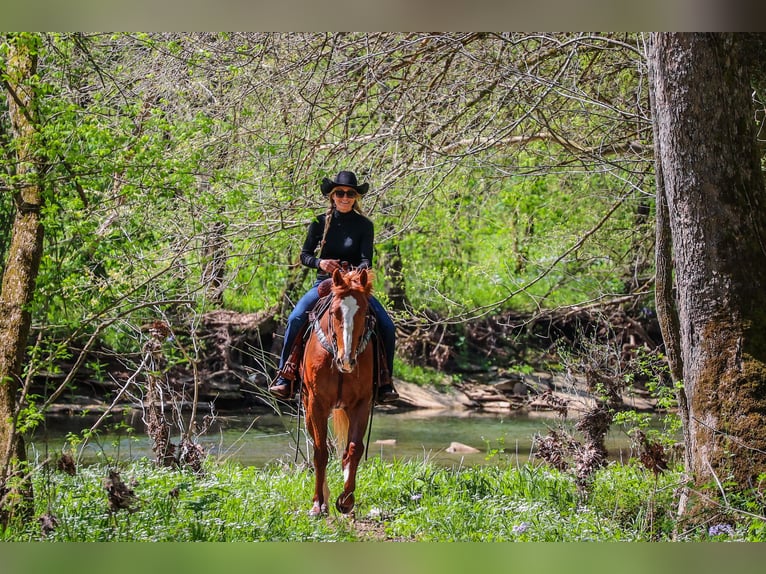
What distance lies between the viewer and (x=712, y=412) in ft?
22.9

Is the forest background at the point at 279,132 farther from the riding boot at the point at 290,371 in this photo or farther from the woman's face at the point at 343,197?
the riding boot at the point at 290,371

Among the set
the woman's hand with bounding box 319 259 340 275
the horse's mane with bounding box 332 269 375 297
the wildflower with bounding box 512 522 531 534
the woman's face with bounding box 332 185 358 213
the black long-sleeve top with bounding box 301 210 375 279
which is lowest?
the wildflower with bounding box 512 522 531 534

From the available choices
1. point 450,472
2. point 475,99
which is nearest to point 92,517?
point 450,472

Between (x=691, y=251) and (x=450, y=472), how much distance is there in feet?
11.7

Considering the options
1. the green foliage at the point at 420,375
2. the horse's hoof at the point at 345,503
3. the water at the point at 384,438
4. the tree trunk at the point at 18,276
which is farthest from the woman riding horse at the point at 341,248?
the green foliage at the point at 420,375

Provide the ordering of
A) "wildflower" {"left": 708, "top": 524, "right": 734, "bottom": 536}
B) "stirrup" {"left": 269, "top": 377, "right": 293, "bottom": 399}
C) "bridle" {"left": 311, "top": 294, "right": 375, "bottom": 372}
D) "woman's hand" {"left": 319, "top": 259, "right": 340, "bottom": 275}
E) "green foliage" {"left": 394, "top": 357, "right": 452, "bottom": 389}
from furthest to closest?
1. "green foliage" {"left": 394, "top": 357, "right": 452, "bottom": 389}
2. "stirrup" {"left": 269, "top": 377, "right": 293, "bottom": 399}
3. "woman's hand" {"left": 319, "top": 259, "right": 340, "bottom": 275}
4. "bridle" {"left": 311, "top": 294, "right": 375, "bottom": 372}
5. "wildflower" {"left": 708, "top": 524, "right": 734, "bottom": 536}

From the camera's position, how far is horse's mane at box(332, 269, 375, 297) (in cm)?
692

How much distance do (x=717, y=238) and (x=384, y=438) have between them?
7590 mm

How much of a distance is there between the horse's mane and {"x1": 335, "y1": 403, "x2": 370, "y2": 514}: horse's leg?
101 cm

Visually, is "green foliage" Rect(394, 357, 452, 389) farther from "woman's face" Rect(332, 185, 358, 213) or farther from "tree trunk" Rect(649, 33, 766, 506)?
"tree trunk" Rect(649, 33, 766, 506)

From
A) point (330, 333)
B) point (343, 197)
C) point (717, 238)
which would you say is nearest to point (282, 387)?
point (330, 333)

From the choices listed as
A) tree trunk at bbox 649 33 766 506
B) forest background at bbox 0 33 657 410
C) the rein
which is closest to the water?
forest background at bbox 0 33 657 410

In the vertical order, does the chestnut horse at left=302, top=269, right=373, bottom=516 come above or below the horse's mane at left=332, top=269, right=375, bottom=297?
below

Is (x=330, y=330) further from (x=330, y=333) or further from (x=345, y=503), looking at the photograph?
(x=345, y=503)
